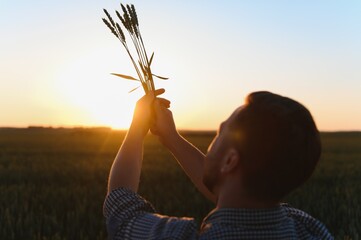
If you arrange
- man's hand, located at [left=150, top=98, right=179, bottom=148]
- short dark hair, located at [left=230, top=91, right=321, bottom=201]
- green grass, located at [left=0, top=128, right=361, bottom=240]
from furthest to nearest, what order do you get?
1. green grass, located at [left=0, top=128, right=361, bottom=240]
2. man's hand, located at [left=150, top=98, right=179, bottom=148]
3. short dark hair, located at [left=230, top=91, right=321, bottom=201]

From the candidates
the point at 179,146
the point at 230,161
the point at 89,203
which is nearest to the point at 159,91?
the point at 179,146

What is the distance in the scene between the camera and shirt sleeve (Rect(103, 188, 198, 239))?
1739 millimetres

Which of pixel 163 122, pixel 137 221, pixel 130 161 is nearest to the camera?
pixel 137 221

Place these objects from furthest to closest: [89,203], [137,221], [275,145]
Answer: [89,203] < [137,221] < [275,145]

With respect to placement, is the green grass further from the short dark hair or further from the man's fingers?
the short dark hair

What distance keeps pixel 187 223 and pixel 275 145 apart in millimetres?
346

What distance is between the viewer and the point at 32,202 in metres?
7.84

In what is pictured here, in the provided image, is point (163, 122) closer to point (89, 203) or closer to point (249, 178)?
point (249, 178)

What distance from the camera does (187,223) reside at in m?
1.75

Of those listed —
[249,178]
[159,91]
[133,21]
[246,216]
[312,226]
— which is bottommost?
[312,226]

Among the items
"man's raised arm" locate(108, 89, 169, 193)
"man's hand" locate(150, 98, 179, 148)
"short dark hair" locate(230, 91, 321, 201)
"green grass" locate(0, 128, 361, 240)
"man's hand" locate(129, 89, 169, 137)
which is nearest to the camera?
"short dark hair" locate(230, 91, 321, 201)

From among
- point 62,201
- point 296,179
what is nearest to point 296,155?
point 296,179

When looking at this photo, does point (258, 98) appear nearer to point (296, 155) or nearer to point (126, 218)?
point (296, 155)

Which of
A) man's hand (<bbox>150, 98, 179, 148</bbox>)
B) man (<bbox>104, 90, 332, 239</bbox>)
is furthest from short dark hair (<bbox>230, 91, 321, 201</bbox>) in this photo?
man's hand (<bbox>150, 98, 179, 148</bbox>)
